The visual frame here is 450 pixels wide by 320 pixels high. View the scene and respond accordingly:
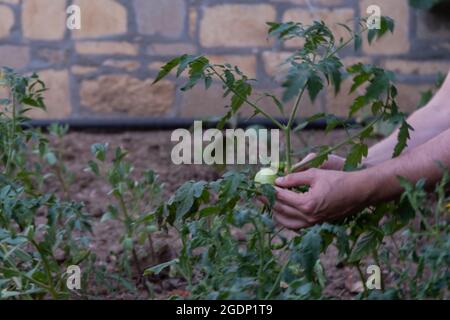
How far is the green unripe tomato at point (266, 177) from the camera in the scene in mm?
2395

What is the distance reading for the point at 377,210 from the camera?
243 centimetres

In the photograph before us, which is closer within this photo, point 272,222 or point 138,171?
point 272,222

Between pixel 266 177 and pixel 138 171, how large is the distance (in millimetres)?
2315

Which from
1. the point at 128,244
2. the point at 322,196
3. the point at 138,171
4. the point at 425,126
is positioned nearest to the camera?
the point at 322,196

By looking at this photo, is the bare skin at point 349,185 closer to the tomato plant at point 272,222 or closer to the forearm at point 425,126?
the tomato plant at point 272,222

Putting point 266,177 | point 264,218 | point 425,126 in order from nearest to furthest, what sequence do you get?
point 264,218
point 266,177
point 425,126

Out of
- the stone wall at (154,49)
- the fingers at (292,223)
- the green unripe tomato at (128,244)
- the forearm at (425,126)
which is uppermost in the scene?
the stone wall at (154,49)

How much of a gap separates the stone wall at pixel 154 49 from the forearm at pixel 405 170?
3.05 metres

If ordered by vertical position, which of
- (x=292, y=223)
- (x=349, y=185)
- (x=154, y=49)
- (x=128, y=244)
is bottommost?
(x=128, y=244)

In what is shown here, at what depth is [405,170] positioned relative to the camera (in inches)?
93.8

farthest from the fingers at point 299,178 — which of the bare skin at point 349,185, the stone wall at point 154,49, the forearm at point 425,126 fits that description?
the stone wall at point 154,49

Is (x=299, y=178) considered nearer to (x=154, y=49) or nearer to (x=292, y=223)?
(x=292, y=223)

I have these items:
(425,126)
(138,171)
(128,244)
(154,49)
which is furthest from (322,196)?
(154,49)
